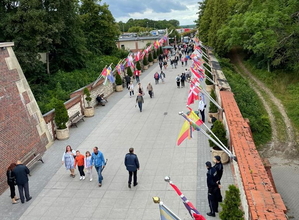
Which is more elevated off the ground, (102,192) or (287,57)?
(287,57)

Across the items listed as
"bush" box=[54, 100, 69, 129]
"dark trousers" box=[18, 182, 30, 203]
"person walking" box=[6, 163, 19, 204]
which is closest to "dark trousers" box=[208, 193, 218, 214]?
"dark trousers" box=[18, 182, 30, 203]

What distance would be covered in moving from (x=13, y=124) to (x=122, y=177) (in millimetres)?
5022

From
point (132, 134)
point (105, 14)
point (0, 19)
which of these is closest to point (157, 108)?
point (132, 134)

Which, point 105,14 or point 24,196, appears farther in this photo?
point 105,14

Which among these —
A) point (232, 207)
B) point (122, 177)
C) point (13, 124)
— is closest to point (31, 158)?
point (13, 124)

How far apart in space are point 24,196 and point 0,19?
57.7 feet

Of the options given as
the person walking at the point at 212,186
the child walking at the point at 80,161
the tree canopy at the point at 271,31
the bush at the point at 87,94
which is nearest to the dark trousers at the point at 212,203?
the person walking at the point at 212,186

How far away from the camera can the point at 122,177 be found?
1148 cm

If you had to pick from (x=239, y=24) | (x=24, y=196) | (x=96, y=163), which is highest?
(x=239, y=24)

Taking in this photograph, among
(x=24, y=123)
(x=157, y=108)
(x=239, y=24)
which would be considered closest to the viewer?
(x=24, y=123)

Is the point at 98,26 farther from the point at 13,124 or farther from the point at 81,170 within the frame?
the point at 81,170

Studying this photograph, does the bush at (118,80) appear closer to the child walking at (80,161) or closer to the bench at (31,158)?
the bench at (31,158)

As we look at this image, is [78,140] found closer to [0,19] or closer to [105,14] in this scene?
[0,19]

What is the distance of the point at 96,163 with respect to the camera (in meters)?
10.7
